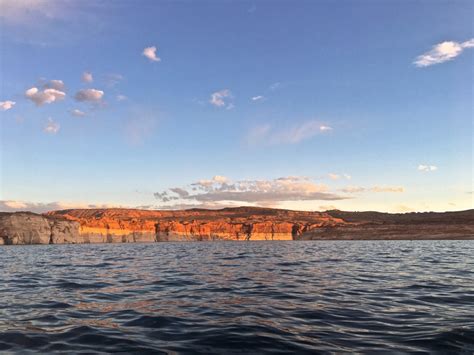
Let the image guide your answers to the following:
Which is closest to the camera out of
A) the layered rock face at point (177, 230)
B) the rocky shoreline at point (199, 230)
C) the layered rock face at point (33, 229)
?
the layered rock face at point (33, 229)

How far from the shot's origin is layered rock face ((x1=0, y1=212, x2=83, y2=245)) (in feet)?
357

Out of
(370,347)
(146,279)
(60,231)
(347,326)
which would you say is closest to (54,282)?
(146,279)

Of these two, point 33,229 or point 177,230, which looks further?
point 177,230

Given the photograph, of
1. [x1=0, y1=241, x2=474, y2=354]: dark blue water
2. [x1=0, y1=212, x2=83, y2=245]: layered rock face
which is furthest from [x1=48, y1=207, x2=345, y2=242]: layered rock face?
[x1=0, y1=241, x2=474, y2=354]: dark blue water

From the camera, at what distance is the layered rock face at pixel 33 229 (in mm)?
108875

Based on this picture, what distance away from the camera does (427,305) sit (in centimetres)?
1290

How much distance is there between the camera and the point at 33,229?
113m

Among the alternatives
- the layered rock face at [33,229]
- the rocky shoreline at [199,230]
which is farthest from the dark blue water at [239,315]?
the rocky shoreline at [199,230]

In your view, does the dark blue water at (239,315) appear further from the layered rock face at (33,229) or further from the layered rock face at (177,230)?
the layered rock face at (177,230)

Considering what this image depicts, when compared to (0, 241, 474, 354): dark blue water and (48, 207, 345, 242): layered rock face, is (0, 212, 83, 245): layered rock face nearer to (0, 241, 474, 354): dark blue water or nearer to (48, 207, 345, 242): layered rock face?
(48, 207, 345, 242): layered rock face

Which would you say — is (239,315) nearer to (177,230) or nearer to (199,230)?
(177,230)

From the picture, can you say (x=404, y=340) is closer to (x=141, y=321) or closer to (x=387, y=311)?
(x=387, y=311)

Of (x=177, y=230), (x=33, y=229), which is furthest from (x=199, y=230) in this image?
(x=33, y=229)

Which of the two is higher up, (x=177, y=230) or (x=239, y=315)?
(x=239, y=315)
